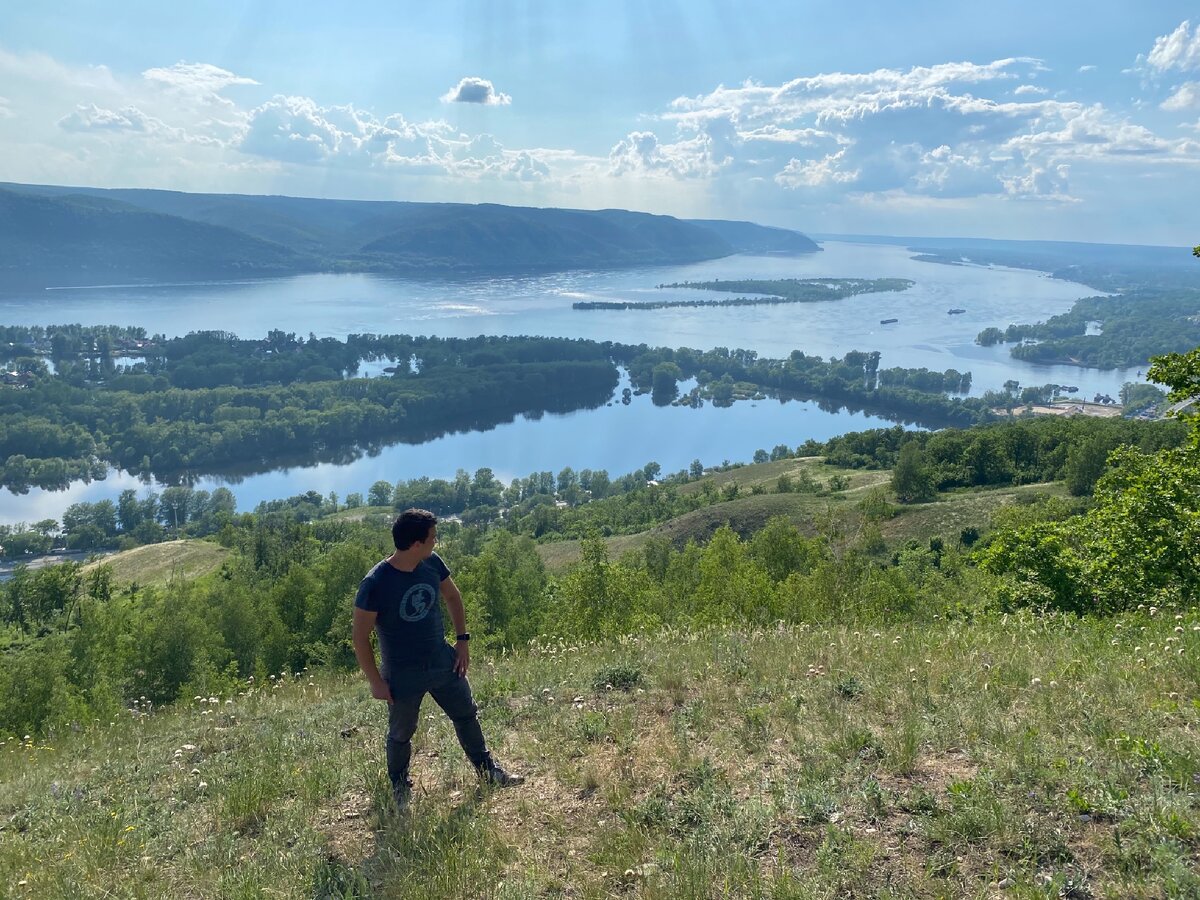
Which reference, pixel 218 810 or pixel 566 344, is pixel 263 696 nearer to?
pixel 218 810

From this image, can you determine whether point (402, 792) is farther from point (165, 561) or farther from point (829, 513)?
point (165, 561)

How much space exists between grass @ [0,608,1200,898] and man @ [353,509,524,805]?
1.83 feet

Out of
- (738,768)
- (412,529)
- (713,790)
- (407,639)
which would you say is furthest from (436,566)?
(738,768)

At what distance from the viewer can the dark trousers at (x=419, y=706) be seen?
4840 millimetres

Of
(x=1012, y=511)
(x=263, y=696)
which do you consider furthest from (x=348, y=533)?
(x=263, y=696)

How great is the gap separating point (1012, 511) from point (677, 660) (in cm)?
4188

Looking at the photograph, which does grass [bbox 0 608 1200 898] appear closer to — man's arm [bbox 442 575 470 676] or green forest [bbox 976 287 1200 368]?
man's arm [bbox 442 575 470 676]

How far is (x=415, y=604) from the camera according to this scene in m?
4.84

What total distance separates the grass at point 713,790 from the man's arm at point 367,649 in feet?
2.70

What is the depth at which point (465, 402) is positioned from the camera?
138875 millimetres

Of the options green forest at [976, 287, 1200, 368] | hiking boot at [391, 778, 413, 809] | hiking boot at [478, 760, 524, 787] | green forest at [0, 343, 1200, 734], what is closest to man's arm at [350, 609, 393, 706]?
hiking boot at [391, 778, 413, 809]

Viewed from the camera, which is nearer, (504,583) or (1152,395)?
(504,583)

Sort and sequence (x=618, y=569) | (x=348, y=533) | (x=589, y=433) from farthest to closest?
(x=589, y=433) → (x=348, y=533) → (x=618, y=569)

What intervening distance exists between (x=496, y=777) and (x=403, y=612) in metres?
1.42
